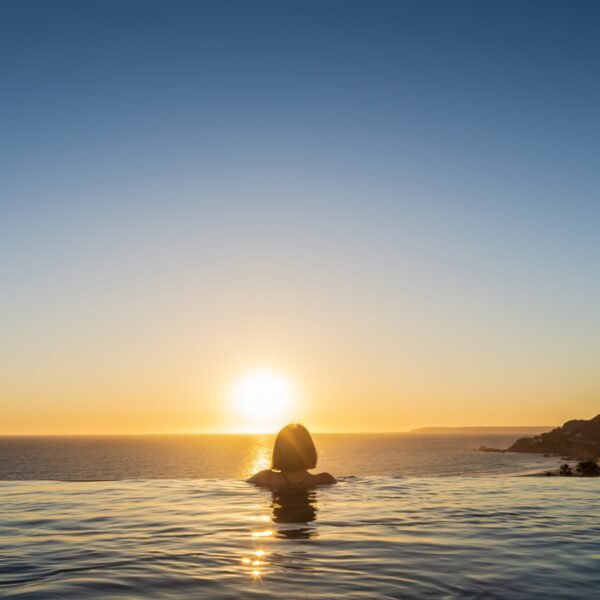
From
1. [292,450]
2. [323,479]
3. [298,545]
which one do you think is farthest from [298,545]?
[323,479]

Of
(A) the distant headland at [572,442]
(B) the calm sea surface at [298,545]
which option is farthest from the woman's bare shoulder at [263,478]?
(A) the distant headland at [572,442]

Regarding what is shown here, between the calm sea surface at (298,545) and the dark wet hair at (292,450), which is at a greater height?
the dark wet hair at (292,450)

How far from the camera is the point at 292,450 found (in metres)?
28.3

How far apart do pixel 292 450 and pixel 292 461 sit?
1.93ft

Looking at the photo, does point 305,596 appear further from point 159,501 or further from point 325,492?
point 325,492

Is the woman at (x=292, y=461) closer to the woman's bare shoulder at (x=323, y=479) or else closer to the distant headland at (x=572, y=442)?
the woman's bare shoulder at (x=323, y=479)

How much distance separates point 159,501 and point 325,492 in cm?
705

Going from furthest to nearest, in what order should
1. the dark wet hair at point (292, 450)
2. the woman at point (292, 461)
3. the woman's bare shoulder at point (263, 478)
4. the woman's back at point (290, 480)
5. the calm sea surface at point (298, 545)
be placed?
1. the woman's bare shoulder at point (263, 478)
2. the dark wet hair at point (292, 450)
3. the woman at point (292, 461)
4. the woman's back at point (290, 480)
5. the calm sea surface at point (298, 545)

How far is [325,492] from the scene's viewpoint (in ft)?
82.1

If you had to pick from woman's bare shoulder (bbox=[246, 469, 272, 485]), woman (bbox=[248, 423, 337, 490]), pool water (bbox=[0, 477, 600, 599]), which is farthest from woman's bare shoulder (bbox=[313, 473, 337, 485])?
pool water (bbox=[0, 477, 600, 599])

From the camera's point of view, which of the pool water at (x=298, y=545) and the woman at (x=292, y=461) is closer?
the pool water at (x=298, y=545)

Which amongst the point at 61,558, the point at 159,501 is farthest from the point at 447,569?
the point at 159,501

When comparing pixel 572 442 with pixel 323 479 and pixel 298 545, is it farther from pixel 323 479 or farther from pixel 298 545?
pixel 298 545

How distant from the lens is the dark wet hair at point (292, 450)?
28.2 meters
